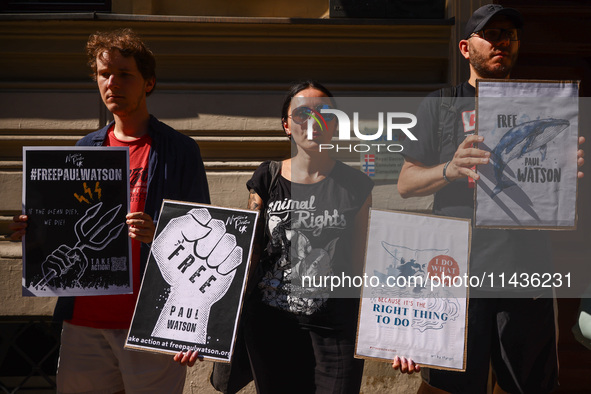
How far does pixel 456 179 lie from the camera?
2.70m

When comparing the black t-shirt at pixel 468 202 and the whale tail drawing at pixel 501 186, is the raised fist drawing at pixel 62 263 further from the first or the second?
the whale tail drawing at pixel 501 186

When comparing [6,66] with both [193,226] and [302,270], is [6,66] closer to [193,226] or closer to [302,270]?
[193,226]

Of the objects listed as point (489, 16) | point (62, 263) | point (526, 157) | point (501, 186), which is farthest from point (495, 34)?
point (62, 263)

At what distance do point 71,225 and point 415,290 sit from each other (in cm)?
146

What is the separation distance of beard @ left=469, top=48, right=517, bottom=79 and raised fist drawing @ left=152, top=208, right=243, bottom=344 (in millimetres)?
1280

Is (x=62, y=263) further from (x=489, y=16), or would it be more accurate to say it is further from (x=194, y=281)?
(x=489, y=16)

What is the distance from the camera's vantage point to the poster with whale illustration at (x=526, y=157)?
2590 mm

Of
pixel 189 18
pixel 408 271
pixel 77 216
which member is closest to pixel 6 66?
pixel 189 18

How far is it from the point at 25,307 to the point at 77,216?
195cm

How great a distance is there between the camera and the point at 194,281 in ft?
8.55

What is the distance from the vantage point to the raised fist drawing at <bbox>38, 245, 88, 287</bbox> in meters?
2.68

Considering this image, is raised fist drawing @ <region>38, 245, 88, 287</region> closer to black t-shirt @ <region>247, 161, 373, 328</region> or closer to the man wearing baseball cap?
black t-shirt @ <region>247, 161, 373, 328</region>

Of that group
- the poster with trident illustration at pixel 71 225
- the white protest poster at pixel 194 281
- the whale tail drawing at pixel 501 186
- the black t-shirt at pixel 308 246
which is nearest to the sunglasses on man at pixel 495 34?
the whale tail drawing at pixel 501 186

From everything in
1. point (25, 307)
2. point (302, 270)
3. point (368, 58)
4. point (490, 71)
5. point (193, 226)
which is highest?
point (368, 58)
